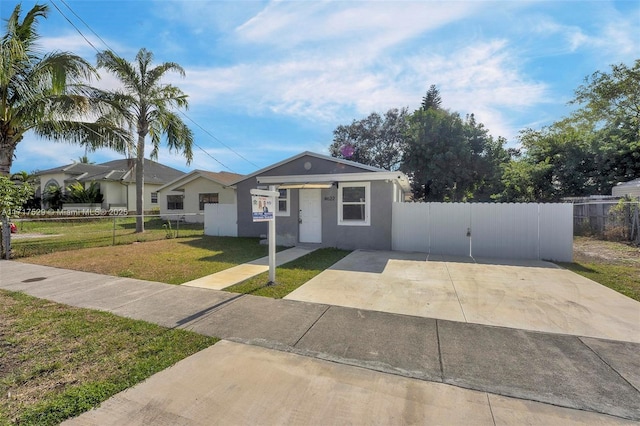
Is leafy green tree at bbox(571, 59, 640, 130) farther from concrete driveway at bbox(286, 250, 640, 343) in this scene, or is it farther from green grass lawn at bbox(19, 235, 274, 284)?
green grass lawn at bbox(19, 235, 274, 284)

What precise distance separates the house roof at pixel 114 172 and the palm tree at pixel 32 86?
1548 centimetres

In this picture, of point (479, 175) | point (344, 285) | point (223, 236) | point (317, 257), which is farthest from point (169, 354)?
point (479, 175)

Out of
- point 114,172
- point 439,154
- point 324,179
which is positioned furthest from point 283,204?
point 114,172

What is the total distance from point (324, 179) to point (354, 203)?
1388mm

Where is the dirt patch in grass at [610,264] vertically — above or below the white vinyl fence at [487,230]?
below

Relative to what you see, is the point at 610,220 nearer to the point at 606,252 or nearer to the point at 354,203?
the point at 606,252

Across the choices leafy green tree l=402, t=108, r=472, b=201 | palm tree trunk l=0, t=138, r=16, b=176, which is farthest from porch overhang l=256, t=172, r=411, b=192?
leafy green tree l=402, t=108, r=472, b=201

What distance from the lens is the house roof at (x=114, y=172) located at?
81.3ft

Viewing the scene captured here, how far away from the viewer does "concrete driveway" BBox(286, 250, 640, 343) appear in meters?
4.22

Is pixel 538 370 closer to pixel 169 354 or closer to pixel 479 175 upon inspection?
pixel 169 354

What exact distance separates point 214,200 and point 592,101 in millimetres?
28477

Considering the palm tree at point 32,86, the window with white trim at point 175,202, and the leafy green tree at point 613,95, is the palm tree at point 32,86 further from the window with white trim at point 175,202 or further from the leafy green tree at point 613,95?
the leafy green tree at point 613,95

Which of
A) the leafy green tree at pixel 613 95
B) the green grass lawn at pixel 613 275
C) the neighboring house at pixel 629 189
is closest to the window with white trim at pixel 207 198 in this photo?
the green grass lawn at pixel 613 275

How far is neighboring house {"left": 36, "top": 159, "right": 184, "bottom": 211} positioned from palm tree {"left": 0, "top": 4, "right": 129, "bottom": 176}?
1484cm
